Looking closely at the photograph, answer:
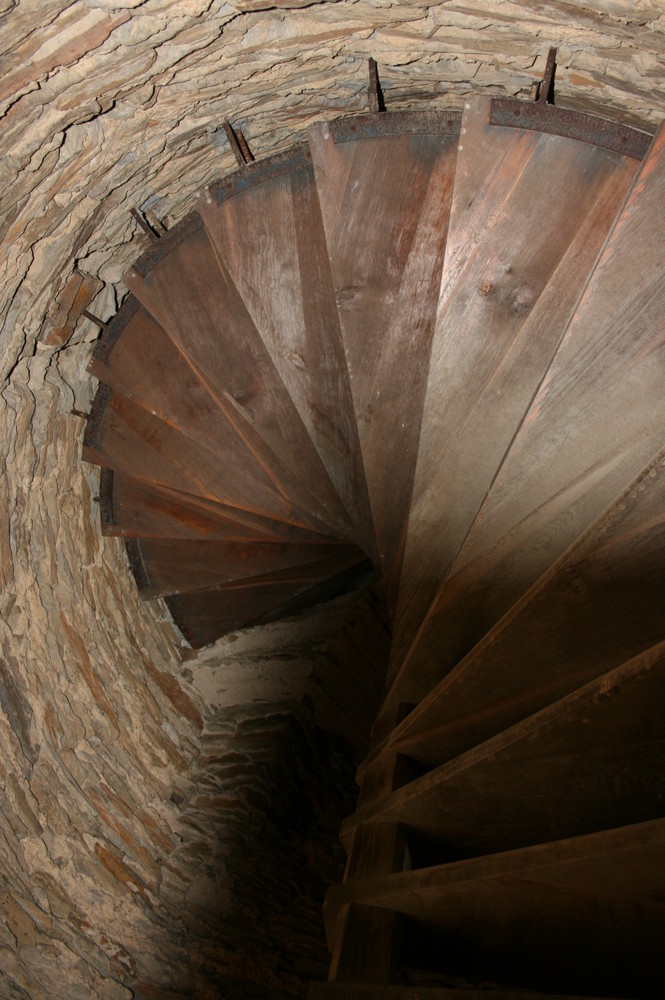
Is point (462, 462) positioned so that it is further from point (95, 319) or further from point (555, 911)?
point (95, 319)

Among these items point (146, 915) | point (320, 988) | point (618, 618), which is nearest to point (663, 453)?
point (618, 618)

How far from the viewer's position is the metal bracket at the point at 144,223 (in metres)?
2.50

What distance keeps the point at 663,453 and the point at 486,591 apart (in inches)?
28.8

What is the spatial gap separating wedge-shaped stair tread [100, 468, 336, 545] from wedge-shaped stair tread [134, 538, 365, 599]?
0.12m

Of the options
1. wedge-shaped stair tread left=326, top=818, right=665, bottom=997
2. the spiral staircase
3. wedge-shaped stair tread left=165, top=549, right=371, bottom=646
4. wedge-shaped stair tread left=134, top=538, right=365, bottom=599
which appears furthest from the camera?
wedge-shaped stair tread left=165, top=549, right=371, bottom=646

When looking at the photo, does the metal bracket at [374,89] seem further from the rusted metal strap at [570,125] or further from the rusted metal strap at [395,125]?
the rusted metal strap at [570,125]

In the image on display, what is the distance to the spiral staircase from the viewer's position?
1.34 metres

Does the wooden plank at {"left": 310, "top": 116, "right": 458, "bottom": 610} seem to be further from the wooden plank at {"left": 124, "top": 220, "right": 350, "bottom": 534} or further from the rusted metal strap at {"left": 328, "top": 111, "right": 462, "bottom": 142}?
the wooden plank at {"left": 124, "top": 220, "right": 350, "bottom": 534}

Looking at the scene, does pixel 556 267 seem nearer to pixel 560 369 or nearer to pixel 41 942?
pixel 560 369

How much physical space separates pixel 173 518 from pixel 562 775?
206cm

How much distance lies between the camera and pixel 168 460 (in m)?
2.80

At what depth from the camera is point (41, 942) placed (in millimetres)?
2301

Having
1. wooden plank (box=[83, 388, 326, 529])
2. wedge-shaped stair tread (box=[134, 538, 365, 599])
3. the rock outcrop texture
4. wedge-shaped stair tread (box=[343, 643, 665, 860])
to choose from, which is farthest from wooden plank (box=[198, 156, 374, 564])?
wedge-shaped stair tread (box=[343, 643, 665, 860])

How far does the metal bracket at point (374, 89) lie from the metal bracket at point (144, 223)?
89 cm
